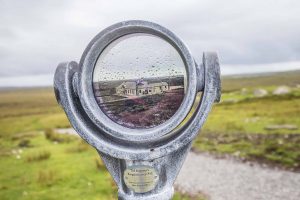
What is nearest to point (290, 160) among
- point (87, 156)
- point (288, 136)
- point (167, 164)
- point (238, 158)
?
point (238, 158)

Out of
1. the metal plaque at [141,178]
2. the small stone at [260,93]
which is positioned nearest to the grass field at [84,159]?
the metal plaque at [141,178]

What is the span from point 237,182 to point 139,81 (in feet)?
28.7

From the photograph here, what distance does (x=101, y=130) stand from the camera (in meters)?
3.59

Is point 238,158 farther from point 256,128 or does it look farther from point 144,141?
point 144,141

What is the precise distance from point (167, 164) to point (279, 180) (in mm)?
8557

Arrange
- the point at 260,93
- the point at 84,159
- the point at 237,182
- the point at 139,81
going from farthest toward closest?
the point at 260,93 < the point at 84,159 < the point at 237,182 < the point at 139,81

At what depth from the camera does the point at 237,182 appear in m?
11.5

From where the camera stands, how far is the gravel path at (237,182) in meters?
10.3

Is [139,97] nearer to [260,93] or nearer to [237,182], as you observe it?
[237,182]

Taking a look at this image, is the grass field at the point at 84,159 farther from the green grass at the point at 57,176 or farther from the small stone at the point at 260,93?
the small stone at the point at 260,93

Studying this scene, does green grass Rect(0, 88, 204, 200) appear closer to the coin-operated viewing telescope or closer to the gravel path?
the gravel path

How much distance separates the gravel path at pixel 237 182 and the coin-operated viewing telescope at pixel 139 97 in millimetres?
6985

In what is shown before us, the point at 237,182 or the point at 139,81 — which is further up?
the point at 139,81

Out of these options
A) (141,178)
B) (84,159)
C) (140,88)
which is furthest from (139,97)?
(84,159)
